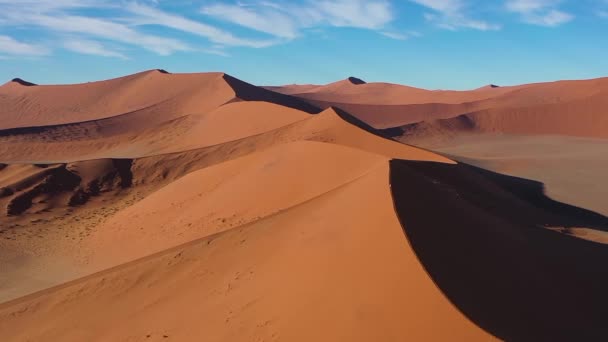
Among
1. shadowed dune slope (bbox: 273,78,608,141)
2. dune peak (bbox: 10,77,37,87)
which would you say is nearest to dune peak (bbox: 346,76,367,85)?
shadowed dune slope (bbox: 273,78,608,141)

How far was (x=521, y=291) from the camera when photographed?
7.50 m

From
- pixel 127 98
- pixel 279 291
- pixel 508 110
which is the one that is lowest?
pixel 279 291

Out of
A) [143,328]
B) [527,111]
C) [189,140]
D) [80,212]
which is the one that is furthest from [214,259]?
[527,111]

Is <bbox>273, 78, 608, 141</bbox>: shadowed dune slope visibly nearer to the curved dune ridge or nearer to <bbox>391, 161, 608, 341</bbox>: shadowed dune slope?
the curved dune ridge

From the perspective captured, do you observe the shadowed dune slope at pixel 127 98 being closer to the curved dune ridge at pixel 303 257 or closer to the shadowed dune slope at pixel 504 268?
the curved dune ridge at pixel 303 257

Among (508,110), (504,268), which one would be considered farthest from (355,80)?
(504,268)

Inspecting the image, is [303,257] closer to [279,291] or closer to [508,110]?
[279,291]

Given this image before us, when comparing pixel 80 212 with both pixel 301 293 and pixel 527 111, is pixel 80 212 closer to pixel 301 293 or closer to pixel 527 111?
pixel 301 293

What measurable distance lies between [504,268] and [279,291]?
3555 mm

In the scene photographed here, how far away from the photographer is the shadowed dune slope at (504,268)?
6.67m

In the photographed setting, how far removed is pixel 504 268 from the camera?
8.05m

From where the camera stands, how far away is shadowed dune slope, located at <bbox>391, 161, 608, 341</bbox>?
667 centimetres

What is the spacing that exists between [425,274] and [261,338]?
2297 millimetres

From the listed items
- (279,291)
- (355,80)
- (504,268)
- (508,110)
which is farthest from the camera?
(355,80)
